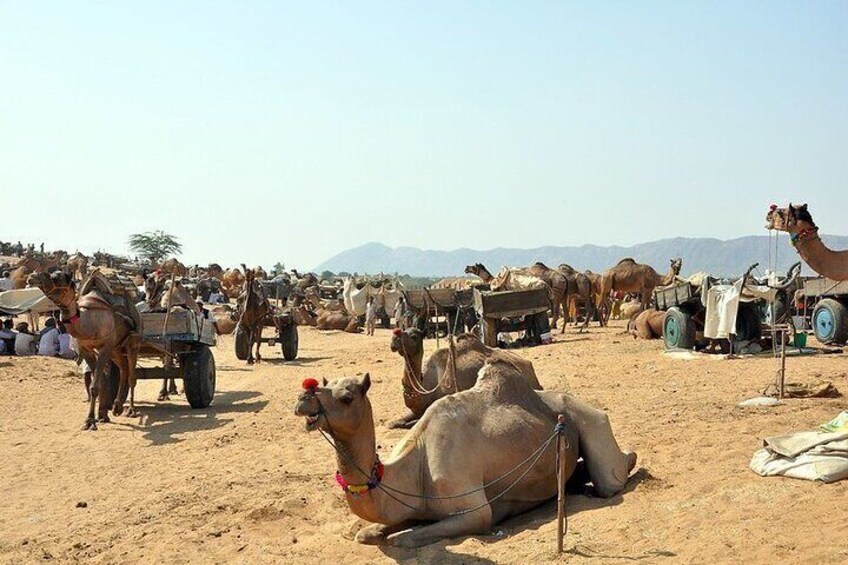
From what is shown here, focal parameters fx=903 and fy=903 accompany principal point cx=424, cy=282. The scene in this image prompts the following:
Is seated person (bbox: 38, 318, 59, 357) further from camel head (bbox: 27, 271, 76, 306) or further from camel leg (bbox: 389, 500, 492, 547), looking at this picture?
camel leg (bbox: 389, 500, 492, 547)

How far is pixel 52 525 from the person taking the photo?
867cm

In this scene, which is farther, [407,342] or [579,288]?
[579,288]

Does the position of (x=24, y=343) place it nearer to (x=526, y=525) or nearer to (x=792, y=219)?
(x=526, y=525)

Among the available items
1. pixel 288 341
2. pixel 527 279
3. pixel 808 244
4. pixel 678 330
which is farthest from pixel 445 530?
pixel 527 279

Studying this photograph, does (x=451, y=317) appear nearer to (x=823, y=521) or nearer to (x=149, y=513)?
(x=149, y=513)

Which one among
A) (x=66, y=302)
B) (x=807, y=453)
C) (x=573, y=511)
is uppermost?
Answer: (x=66, y=302)

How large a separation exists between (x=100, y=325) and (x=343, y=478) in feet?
27.6

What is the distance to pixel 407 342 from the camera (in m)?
12.0

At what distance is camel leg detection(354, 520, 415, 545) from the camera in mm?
7145

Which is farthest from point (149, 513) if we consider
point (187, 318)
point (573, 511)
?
point (187, 318)

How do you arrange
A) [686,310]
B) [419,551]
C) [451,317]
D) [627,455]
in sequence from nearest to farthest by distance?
1. [419,551]
2. [627,455]
3. [686,310]
4. [451,317]

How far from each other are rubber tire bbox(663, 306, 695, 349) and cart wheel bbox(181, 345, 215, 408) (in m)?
10.4

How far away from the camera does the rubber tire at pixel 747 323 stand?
19.2 metres

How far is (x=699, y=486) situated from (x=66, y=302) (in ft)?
32.3
